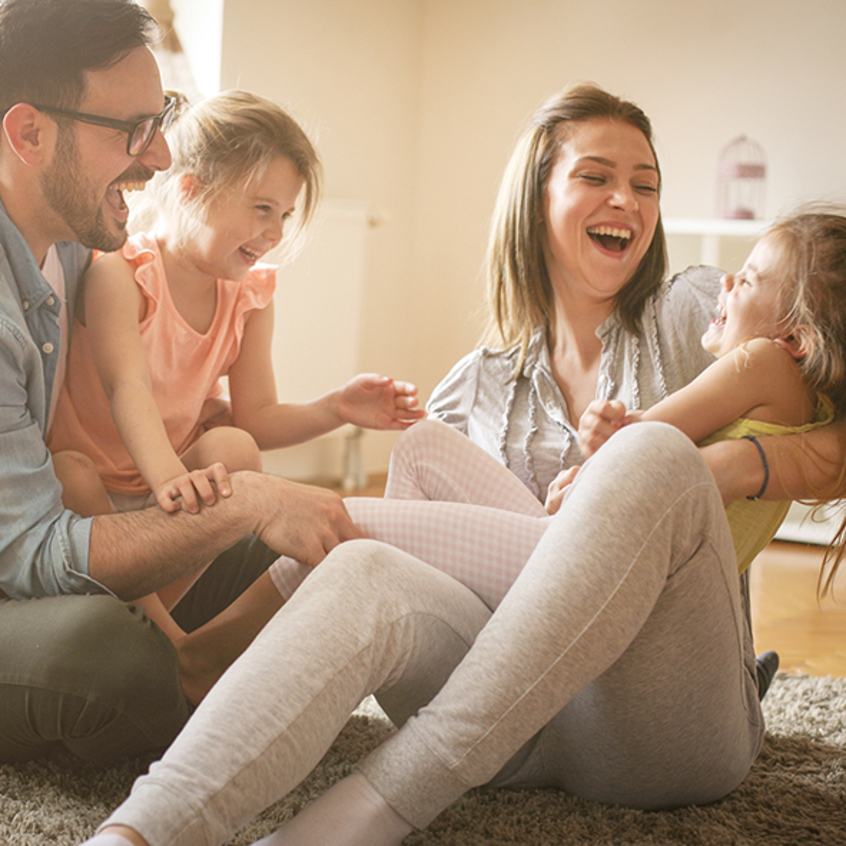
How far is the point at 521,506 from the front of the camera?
4.60ft

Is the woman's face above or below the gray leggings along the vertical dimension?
above

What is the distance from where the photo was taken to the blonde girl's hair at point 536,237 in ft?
5.16

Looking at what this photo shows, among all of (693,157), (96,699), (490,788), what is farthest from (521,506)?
(693,157)

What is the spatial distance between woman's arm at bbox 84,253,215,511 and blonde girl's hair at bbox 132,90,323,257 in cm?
15

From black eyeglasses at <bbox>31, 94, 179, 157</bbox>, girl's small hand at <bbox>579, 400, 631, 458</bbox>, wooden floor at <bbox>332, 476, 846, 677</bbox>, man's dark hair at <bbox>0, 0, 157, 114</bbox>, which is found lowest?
wooden floor at <bbox>332, 476, 846, 677</bbox>

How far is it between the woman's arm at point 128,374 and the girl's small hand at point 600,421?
50 centimetres

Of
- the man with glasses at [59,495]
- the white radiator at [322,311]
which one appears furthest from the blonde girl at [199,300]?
the white radiator at [322,311]

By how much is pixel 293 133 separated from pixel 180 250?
0.26 meters

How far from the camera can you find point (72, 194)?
Result: 1.28m

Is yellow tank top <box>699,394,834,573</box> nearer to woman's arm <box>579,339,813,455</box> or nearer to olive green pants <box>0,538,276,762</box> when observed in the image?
woman's arm <box>579,339,813,455</box>

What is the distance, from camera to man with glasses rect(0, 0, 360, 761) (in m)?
1.11

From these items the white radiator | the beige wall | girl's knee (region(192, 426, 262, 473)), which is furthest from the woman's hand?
the beige wall

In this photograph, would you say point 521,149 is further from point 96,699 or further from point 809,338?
point 96,699

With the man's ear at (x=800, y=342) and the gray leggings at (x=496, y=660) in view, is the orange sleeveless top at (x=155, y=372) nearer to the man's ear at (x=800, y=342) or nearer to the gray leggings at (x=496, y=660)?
the gray leggings at (x=496, y=660)
